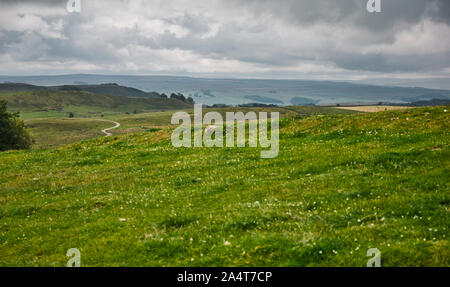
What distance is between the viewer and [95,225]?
44.1ft

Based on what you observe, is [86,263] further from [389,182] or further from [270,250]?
[389,182]

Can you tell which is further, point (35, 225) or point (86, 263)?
point (35, 225)

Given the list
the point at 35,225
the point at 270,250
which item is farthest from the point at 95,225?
the point at 270,250

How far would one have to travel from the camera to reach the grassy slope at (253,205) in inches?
388

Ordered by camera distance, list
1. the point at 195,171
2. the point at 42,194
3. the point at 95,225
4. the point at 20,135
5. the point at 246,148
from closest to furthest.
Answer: the point at 95,225 → the point at 42,194 → the point at 195,171 → the point at 246,148 → the point at 20,135

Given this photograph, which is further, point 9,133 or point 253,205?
point 9,133

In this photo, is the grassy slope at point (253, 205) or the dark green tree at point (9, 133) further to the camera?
the dark green tree at point (9, 133)

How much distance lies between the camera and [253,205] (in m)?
13.6

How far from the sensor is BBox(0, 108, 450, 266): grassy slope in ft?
32.4

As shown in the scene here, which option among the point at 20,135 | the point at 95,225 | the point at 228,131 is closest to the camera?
the point at 95,225

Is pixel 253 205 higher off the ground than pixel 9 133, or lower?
higher

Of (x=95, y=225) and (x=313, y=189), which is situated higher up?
(x=313, y=189)

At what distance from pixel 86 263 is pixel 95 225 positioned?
3.29 metres

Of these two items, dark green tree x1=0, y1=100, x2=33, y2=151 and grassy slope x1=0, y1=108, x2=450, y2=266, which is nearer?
grassy slope x1=0, y1=108, x2=450, y2=266
